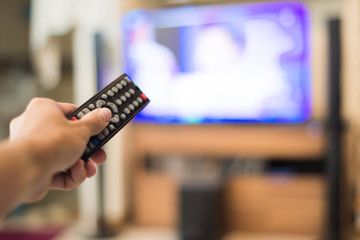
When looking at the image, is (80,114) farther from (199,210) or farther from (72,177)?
(199,210)

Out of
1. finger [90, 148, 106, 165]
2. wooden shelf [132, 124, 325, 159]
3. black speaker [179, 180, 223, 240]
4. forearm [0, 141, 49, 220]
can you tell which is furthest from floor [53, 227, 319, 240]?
forearm [0, 141, 49, 220]

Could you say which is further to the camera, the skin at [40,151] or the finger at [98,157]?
the finger at [98,157]

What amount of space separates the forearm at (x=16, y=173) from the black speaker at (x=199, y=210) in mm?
1563

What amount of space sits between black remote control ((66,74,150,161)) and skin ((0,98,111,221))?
0.06 ft

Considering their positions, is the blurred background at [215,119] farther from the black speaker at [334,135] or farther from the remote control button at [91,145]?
the remote control button at [91,145]

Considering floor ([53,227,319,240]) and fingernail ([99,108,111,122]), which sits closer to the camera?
fingernail ([99,108,111,122])

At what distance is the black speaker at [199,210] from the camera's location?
1.93m

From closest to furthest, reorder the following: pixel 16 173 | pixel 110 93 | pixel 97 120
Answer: pixel 16 173
pixel 97 120
pixel 110 93

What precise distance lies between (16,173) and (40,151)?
1.6 inches

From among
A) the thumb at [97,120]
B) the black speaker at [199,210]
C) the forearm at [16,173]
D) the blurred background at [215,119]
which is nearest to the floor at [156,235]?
the blurred background at [215,119]

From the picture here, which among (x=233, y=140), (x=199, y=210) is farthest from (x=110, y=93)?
(x=233, y=140)

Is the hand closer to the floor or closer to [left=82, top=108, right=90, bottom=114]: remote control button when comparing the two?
[left=82, top=108, right=90, bottom=114]: remote control button

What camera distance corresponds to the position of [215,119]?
80.8 inches

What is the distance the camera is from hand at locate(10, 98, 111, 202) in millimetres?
427
